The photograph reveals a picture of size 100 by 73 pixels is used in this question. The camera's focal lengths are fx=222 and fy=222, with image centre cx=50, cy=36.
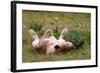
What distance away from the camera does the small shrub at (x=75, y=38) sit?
186 centimetres

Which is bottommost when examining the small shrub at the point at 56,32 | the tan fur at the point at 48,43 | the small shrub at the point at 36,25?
the tan fur at the point at 48,43

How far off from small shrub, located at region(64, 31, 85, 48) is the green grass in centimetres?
2

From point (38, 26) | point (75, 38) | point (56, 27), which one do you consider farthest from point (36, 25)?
point (75, 38)

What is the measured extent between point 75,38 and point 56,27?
0.20 meters

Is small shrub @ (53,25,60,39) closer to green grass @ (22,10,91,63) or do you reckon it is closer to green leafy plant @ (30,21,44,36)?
green grass @ (22,10,91,63)

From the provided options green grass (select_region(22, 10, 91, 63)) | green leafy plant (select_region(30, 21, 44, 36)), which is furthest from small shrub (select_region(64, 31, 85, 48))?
green leafy plant (select_region(30, 21, 44, 36))

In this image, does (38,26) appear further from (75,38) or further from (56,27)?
(75,38)

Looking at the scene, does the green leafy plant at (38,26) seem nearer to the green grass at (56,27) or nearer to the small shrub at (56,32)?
the green grass at (56,27)

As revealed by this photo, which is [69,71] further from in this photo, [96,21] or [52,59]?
[96,21]

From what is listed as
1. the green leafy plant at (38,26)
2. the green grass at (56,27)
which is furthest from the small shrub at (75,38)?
the green leafy plant at (38,26)

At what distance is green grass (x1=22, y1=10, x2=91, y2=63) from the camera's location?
1724 millimetres

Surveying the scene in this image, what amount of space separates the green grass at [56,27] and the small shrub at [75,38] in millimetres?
17

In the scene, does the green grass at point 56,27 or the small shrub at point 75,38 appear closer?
the green grass at point 56,27

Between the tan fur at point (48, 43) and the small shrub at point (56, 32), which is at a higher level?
the small shrub at point (56, 32)
